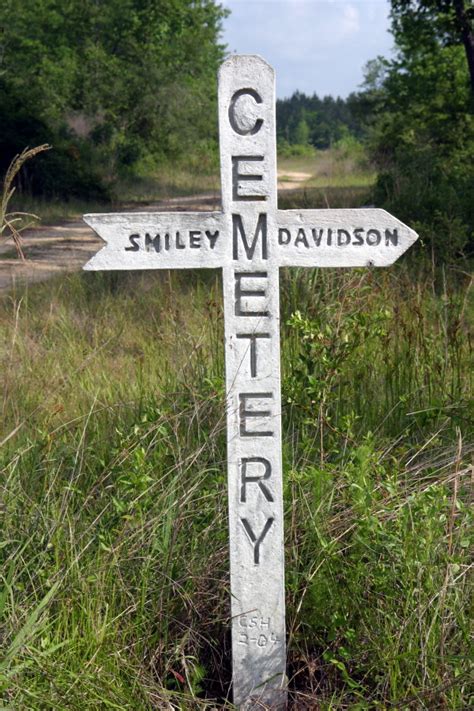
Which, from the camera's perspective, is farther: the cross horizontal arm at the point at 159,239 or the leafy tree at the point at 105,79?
the leafy tree at the point at 105,79

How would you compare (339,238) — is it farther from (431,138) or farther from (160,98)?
(160,98)

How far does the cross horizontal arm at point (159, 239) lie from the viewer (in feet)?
7.98

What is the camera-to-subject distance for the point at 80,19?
28328mm

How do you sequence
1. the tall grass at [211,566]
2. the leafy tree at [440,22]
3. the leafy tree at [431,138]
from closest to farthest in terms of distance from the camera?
the tall grass at [211,566], the leafy tree at [431,138], the leafy tree at [440,22]

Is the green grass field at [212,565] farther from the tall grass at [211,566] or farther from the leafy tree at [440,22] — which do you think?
the leafy tree at [440,22]

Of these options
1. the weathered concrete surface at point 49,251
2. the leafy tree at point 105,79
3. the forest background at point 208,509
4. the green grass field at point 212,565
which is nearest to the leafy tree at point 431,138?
the forest background at point 208,509

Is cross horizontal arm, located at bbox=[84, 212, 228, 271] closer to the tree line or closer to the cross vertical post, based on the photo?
the cross vertical post

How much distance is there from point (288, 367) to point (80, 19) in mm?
27075

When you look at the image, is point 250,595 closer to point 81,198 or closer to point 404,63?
point 81,198

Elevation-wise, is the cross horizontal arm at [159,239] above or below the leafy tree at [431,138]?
below

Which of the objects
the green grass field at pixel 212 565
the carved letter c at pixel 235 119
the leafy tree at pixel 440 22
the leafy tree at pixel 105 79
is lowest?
the green grass field at pixel 212 565

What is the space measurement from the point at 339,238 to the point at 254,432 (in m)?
0.57

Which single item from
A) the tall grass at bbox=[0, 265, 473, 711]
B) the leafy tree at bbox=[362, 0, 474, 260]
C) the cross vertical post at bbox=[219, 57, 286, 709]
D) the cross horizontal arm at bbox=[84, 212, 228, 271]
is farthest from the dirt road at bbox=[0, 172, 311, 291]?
the cross vertical post at bbox=[219, 57, 286, 709]

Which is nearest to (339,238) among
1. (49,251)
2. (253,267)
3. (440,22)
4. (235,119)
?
(253,267)
